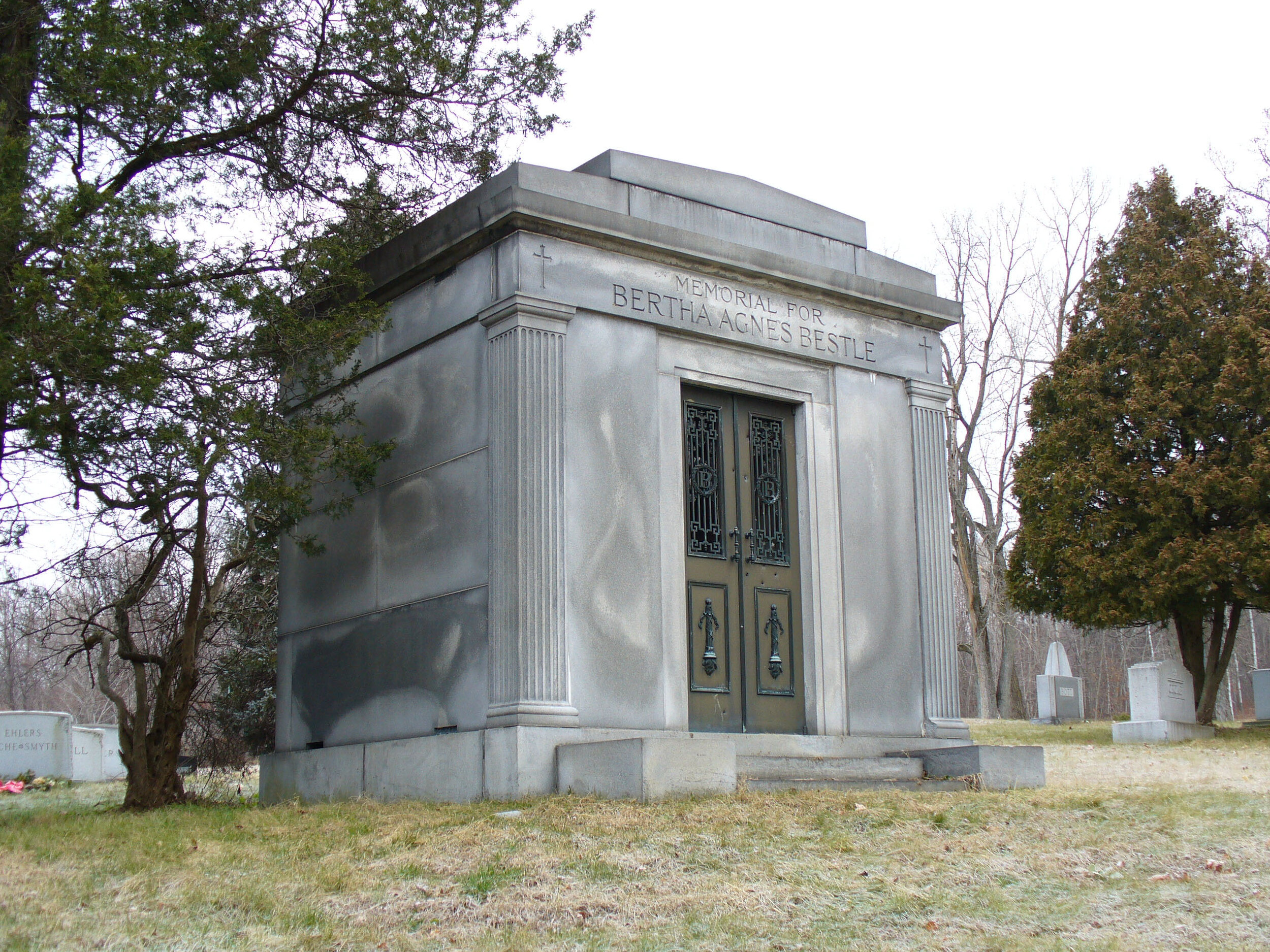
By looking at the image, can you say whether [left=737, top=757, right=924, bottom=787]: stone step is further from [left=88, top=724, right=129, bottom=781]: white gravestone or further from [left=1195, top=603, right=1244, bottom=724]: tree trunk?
[left=88, top=724, right=129, bottom=781]: white gravestone

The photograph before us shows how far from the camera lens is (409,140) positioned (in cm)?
1177

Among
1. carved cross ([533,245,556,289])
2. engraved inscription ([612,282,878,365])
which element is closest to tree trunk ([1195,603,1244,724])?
engraved inscription ([612,282,878,365])

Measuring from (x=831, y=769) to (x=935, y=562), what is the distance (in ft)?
9.15

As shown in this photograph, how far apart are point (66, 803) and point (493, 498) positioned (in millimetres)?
6322

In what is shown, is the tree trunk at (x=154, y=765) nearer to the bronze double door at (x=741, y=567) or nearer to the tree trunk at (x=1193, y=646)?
the bronze double door at (x=741, y=567)

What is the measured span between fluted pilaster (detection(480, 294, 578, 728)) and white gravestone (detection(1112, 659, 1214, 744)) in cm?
1268

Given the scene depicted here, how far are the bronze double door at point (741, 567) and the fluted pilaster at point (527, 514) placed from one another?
1.41 m

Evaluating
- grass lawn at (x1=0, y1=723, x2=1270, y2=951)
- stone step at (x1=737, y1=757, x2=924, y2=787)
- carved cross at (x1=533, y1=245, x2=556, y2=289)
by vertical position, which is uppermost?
carved cross at (x1=533, y1=245, x2=556, y2=289)

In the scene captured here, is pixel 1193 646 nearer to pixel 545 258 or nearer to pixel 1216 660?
pixel 1216 660

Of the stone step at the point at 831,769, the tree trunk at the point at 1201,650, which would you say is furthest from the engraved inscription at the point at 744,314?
the tree trunk at the point at 1201,650

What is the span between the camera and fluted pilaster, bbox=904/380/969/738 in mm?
11148

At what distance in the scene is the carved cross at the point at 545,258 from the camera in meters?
9.61

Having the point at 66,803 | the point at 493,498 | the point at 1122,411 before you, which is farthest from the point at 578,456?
the point at 1122,411

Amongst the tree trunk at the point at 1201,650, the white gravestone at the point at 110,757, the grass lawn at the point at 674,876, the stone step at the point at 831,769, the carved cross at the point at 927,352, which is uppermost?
the carved cross at the point at 927,352
